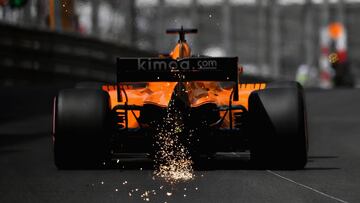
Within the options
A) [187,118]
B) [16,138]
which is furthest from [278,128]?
[16,138]

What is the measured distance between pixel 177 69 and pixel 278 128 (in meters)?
1.21

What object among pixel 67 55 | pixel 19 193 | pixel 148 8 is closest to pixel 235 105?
pixel 19 193

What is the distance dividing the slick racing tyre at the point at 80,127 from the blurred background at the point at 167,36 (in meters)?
2.29

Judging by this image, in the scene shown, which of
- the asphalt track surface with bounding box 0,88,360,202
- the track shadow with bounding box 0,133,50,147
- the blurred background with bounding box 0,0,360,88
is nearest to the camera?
the asphalt track surface with bounding box 0,88,360,202

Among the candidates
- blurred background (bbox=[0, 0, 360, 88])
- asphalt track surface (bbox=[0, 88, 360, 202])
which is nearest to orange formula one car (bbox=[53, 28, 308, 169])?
asphalt track surface (bbox=[0, 88, 360, 202])

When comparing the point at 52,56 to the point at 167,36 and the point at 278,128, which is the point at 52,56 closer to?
the point at 278,128

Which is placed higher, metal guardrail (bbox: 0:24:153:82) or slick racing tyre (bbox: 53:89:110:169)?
metal guardrail (bbox: 0:24:153:82)

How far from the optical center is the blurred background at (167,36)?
3256cm

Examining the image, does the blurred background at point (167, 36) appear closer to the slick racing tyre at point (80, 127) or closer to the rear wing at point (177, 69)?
the rear wing at point (177, 69)

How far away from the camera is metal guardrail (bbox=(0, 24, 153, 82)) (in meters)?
32.0

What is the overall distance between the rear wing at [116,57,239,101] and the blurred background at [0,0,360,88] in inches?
73.8

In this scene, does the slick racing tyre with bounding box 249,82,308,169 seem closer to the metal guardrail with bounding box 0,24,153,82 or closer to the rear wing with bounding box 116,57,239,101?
the rear wing with bounding box 116,57,239,101

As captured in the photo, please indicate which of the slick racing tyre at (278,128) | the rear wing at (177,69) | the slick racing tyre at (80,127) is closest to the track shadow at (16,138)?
the slick racing tyre at (80,127)

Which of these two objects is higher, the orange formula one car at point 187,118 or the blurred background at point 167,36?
the blurred background at point 167,36
